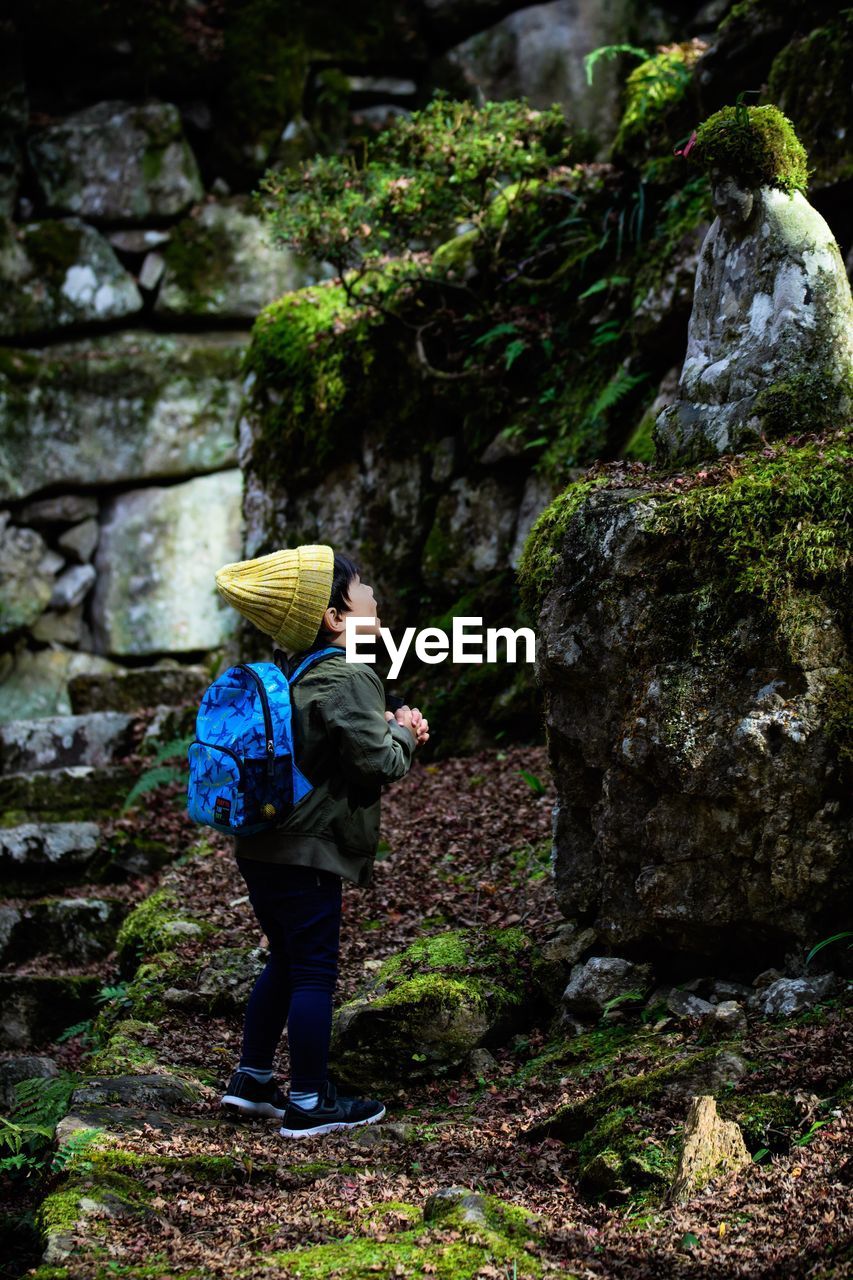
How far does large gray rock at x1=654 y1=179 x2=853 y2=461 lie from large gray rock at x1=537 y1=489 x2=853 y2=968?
0.62 meters

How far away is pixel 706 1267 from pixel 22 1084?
284 cm

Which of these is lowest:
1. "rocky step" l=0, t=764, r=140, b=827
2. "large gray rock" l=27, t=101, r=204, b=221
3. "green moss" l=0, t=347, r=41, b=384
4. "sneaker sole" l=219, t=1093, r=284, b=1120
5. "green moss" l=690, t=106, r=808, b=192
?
"sneaker sole" l=219, t=1093, r=284, b=1120

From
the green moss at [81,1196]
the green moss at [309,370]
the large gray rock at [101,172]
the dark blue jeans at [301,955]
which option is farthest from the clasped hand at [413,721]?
the large gray rock at [101,172]

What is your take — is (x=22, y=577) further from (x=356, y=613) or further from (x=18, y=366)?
(x=356, y=613)

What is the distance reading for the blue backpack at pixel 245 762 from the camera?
389 centimetres

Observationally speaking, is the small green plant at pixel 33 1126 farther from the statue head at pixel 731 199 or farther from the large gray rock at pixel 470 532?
the large gray rock at pixel 470 532

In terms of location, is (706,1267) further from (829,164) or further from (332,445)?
(332,445)

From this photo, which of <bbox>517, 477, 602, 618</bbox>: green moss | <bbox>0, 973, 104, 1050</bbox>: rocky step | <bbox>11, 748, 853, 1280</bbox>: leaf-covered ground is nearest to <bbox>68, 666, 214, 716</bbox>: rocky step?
<bbox>0, 973, 104, 1050</bbox>: rocky step

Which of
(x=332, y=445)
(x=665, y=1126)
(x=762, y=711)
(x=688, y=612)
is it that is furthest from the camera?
(x=332, y=445)

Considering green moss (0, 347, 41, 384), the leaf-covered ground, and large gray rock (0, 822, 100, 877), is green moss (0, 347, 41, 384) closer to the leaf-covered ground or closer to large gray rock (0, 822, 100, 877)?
large gray rock (0, 822, 100, 877)

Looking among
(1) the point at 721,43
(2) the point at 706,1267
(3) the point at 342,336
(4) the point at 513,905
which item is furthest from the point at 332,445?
(2) the point at 706,1267

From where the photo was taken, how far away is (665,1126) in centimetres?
322

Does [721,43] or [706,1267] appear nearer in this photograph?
[706,1267]

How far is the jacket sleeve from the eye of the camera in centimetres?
396
